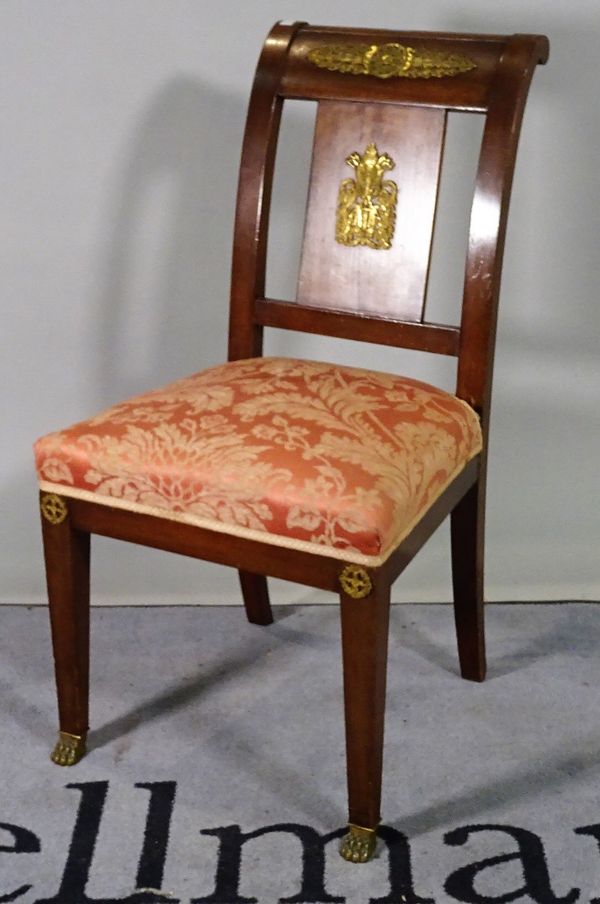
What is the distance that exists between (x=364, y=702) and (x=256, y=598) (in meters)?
0.64

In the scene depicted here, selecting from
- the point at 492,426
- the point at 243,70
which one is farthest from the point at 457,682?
the point at 243,70

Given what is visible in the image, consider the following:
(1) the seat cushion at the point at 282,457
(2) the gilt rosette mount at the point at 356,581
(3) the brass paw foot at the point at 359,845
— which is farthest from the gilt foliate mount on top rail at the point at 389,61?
(3) the brass paw foot at the point at 359,845

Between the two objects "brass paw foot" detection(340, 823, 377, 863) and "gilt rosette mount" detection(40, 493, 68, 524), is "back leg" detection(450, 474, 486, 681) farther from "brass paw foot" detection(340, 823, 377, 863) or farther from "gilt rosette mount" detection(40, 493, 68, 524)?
"gilt rosette mount" detection(40, 493, 68, 524)

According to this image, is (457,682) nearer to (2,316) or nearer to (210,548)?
(210,548)

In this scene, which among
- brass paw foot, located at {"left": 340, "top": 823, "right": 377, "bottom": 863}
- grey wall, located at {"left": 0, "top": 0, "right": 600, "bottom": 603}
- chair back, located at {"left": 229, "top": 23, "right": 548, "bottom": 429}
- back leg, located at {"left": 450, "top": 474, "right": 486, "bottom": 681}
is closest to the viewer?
brass paw foot, located at {"left": 340, "top": 823, "right": 377, "bottom": 863}

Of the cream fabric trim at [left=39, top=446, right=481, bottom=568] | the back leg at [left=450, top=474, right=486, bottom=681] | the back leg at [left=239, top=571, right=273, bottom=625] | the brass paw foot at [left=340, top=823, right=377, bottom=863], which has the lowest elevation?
the brass paw foot at [left=340, top=823, right=377, bottom=863]

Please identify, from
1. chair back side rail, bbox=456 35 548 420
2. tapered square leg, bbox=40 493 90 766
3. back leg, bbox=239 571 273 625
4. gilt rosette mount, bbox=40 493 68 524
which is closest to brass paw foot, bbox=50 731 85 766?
tapered square leg, bbox=40 493 90 766

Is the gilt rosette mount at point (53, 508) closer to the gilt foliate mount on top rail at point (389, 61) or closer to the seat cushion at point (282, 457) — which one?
the seat cushion at point (282, 457)

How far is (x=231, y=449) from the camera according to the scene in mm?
1510

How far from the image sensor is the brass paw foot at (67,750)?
175 cm

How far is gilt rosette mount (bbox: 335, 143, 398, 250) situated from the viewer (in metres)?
1.76

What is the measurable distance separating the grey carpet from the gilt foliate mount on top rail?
937 mm

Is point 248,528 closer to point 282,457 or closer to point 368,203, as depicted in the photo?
point 282,457

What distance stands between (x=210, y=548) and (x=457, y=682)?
2.03 ft
